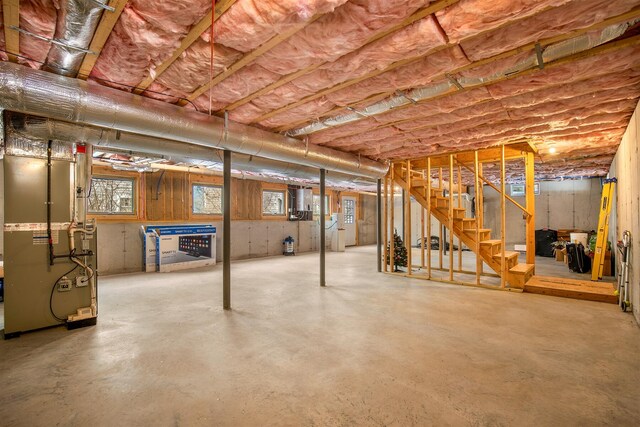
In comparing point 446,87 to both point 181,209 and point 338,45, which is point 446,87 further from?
point 181,209

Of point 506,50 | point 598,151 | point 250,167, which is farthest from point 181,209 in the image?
point 598,151

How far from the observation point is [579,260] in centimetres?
637

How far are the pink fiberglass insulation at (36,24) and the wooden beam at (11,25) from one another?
0.10 feet

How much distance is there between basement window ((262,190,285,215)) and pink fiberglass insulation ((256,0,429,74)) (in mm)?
7398

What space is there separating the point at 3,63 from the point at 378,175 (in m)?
5.35

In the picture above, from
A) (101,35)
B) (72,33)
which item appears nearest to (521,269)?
(101,35)

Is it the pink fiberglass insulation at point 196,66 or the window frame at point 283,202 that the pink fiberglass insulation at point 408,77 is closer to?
→ the pink fiberglass insulation at point 196,66

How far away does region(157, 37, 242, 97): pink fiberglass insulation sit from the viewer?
223 centimetres

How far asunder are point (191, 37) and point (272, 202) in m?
7.88

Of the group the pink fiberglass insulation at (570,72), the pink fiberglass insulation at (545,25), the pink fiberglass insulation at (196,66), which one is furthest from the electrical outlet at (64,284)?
the pink fiberglass insulation at (570,72)

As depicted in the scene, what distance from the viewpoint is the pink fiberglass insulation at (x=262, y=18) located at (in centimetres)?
169

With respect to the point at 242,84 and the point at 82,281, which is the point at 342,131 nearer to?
the point at 242,84

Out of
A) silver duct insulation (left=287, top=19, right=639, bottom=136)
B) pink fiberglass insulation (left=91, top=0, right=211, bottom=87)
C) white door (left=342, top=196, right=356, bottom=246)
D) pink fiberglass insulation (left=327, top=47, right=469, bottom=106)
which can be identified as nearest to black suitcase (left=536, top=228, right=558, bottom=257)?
white door (left=342, top=196, right=356, bottom=246)

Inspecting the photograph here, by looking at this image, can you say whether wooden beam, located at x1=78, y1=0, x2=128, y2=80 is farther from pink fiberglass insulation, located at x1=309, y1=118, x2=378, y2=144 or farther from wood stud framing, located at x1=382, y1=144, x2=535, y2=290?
wood stud framing, located at x1=382, y1=144, x2=535, y2=290
